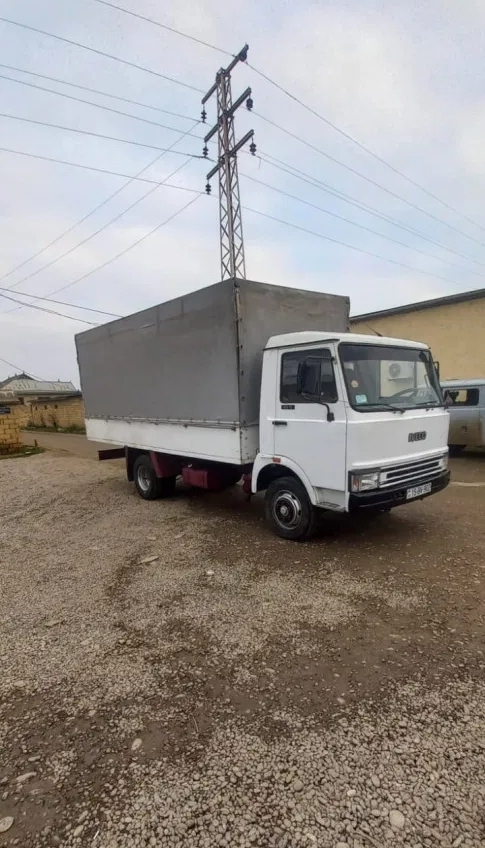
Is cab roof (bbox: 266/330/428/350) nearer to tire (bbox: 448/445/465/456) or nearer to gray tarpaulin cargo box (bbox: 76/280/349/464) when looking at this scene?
gray tarpaulin cargo box (bbox: 76/280/349/464)

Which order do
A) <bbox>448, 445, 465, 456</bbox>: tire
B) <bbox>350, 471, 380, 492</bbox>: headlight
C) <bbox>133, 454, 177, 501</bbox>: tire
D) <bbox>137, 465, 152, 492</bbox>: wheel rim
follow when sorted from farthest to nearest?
<bbox>448, 445, 465, 456</bbox>: tire
<bbox>137, 465, 152, 492</bbox>: wheel rim
<bbox>133, 454, 177, 501</bbox>: tire
<bbox>350, 471, 380, 492</bbox>: headlight

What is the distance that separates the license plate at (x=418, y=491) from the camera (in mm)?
4737

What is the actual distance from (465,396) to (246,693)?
32.9 ft

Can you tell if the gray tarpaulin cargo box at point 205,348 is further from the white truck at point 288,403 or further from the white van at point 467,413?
the white van at point 467,413

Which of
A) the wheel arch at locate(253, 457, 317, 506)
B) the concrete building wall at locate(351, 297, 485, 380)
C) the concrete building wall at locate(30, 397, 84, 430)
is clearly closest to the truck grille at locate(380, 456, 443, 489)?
the wheel arch at locate(253, 457, 317, 506)

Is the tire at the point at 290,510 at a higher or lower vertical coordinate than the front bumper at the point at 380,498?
lower

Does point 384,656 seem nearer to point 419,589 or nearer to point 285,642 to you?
point 285,642

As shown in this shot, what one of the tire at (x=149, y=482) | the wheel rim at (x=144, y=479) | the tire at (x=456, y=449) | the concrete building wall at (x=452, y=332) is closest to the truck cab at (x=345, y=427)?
the tire at (x=149, y=482)

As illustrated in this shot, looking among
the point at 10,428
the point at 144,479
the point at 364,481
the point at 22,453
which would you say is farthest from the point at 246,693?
the point at 10,428

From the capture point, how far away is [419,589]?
3.92 m

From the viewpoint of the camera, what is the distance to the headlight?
434cm

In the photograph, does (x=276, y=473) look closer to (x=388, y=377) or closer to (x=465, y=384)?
(x=388, y=377)

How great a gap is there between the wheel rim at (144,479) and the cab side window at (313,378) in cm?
373

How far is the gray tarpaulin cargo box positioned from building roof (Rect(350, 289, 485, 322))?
404 inches
